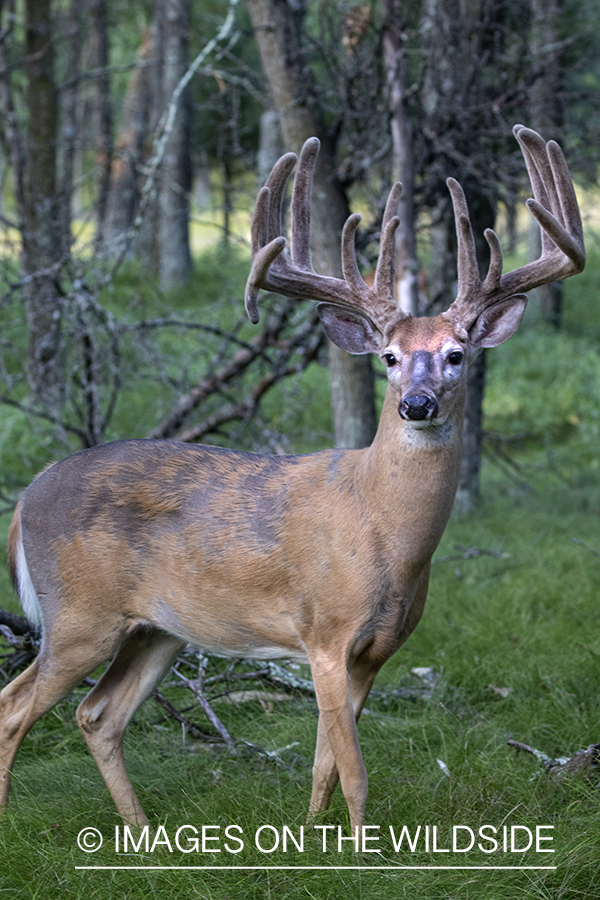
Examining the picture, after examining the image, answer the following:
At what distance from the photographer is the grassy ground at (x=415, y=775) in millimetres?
2691

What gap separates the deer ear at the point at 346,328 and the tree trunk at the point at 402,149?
241cm

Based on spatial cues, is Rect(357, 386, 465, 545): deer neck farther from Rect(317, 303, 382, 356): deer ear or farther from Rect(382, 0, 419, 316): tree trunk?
Rect(382, 0, 419, 316): tree trunk

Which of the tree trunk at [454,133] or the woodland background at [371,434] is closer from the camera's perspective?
the woodland background at [371,434]

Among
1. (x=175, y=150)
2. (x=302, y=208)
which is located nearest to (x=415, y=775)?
(x=302, y=208)

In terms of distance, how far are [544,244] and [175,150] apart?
14.1 metres

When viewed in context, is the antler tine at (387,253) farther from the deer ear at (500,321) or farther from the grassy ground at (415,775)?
the grassy ground at (415,775)

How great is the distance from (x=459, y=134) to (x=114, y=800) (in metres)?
4.90

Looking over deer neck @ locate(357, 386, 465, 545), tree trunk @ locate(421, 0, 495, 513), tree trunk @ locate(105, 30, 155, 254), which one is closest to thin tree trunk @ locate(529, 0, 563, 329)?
tree trunk @ locate(421, 0, 495, 513)

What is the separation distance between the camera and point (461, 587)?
19.0 ft

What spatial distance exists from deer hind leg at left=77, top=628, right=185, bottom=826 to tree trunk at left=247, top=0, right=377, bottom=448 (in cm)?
250

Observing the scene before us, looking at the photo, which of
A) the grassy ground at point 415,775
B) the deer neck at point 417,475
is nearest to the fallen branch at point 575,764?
the grassy ground at point 415,775

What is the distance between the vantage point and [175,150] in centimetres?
1645

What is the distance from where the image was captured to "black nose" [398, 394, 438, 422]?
281 centimetres

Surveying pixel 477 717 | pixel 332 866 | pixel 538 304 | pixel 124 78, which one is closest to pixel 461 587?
pixel 477 717
